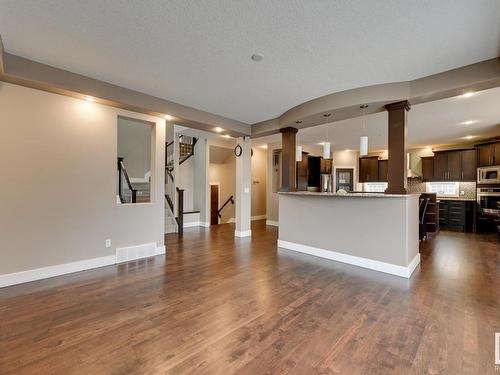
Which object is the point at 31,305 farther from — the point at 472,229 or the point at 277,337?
the point at 472,229

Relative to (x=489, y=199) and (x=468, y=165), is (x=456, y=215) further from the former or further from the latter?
(x=468, y=165)

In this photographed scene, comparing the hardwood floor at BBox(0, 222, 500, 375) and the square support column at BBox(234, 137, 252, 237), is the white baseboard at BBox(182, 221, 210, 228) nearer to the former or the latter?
the square support column at BBox(234, 137, 252, 237)

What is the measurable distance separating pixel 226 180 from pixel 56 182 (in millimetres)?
5860

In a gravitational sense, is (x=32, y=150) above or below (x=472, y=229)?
above

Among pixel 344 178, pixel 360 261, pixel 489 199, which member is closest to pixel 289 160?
pixel 360 261

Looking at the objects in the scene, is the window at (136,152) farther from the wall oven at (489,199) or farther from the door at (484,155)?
the door at (484,155)

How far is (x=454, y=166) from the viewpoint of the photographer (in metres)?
7.71

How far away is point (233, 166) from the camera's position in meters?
8.91

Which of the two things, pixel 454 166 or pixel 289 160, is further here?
pixel 454 166

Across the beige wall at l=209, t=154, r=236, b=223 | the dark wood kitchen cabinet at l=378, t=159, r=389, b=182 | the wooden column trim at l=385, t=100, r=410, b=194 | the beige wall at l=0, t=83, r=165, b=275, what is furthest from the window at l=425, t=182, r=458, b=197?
the beige wall at l=0, t=83, r=165, b=275

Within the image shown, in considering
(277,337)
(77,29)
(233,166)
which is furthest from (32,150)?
(233,166)

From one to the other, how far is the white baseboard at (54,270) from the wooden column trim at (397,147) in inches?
183

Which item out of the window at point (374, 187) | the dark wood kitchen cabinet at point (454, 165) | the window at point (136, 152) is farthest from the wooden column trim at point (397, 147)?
the window at point (374, 187)

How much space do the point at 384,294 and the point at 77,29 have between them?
4.42 m
